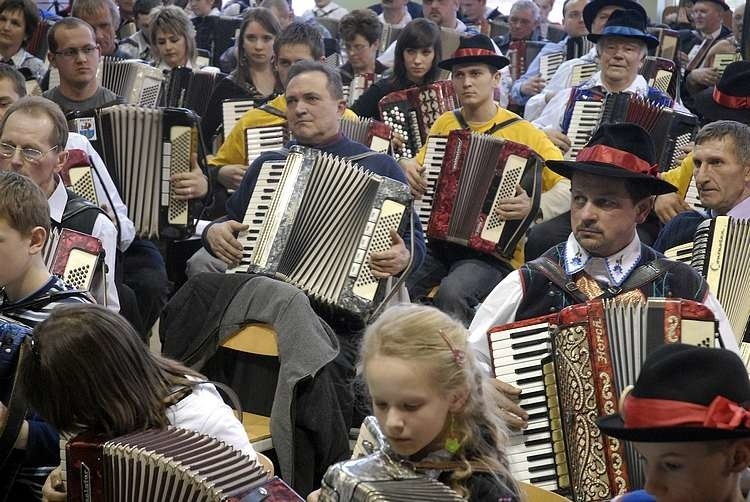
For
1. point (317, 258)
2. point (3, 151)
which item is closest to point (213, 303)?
point (317, 258)

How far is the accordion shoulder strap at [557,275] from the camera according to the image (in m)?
3.37

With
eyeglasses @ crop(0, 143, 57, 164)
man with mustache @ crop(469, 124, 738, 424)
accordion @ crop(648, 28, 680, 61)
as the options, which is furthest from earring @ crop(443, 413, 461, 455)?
accordion @ crop(648, 28, 680, 61)

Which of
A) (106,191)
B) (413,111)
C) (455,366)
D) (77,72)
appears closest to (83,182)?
(106,191)

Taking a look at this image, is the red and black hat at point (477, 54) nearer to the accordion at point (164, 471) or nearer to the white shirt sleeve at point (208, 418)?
the white shirt sleeve at point (208, 418)

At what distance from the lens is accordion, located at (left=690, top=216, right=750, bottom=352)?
156 inches

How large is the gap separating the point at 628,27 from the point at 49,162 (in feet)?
11.0

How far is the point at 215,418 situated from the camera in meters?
2.74

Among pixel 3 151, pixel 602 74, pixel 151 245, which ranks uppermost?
pixel 602 74

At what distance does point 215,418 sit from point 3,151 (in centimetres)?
195

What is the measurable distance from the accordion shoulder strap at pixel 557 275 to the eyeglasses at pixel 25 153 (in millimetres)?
1848

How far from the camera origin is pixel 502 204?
5.16 meters

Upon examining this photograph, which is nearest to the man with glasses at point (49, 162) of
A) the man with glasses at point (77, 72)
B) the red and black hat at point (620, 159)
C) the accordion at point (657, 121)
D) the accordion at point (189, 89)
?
the man with glasses at point (77, 72)

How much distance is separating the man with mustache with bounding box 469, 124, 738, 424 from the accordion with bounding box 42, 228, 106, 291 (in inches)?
51.1

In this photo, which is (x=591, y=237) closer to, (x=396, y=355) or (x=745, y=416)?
(x=396, y=355)
